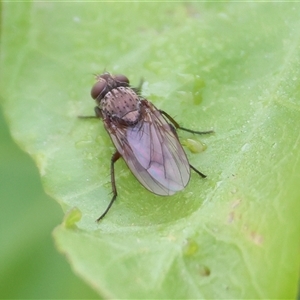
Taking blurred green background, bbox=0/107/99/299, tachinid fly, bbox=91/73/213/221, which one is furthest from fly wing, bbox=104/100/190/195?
blurred green background, bbox=0/107/99/299

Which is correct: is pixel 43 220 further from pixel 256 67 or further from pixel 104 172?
pixel 256 67

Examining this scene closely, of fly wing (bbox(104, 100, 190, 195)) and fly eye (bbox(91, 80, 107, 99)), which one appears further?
fly eye (bbox(91, 80, 107, 99))

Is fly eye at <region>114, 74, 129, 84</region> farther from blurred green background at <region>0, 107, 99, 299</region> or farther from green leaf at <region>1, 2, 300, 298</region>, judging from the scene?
blurred green background at <region>0, 107, 99, 299</region>

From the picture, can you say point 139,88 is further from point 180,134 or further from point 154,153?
point 154,153

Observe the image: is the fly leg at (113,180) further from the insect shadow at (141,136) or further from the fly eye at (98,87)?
the fly eye at (98,87)

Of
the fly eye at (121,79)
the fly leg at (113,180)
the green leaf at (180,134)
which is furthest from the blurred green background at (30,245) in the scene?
the fly eye at (121,79)

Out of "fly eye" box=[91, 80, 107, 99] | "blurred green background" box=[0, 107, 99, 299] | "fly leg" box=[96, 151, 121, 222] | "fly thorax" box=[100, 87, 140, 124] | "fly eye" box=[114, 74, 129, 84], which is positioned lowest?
"blurred green background" box=[0, 107, 99, 299]

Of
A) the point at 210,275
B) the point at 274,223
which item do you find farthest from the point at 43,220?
the point at 274,223

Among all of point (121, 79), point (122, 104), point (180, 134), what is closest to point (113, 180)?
point (180, 134)
